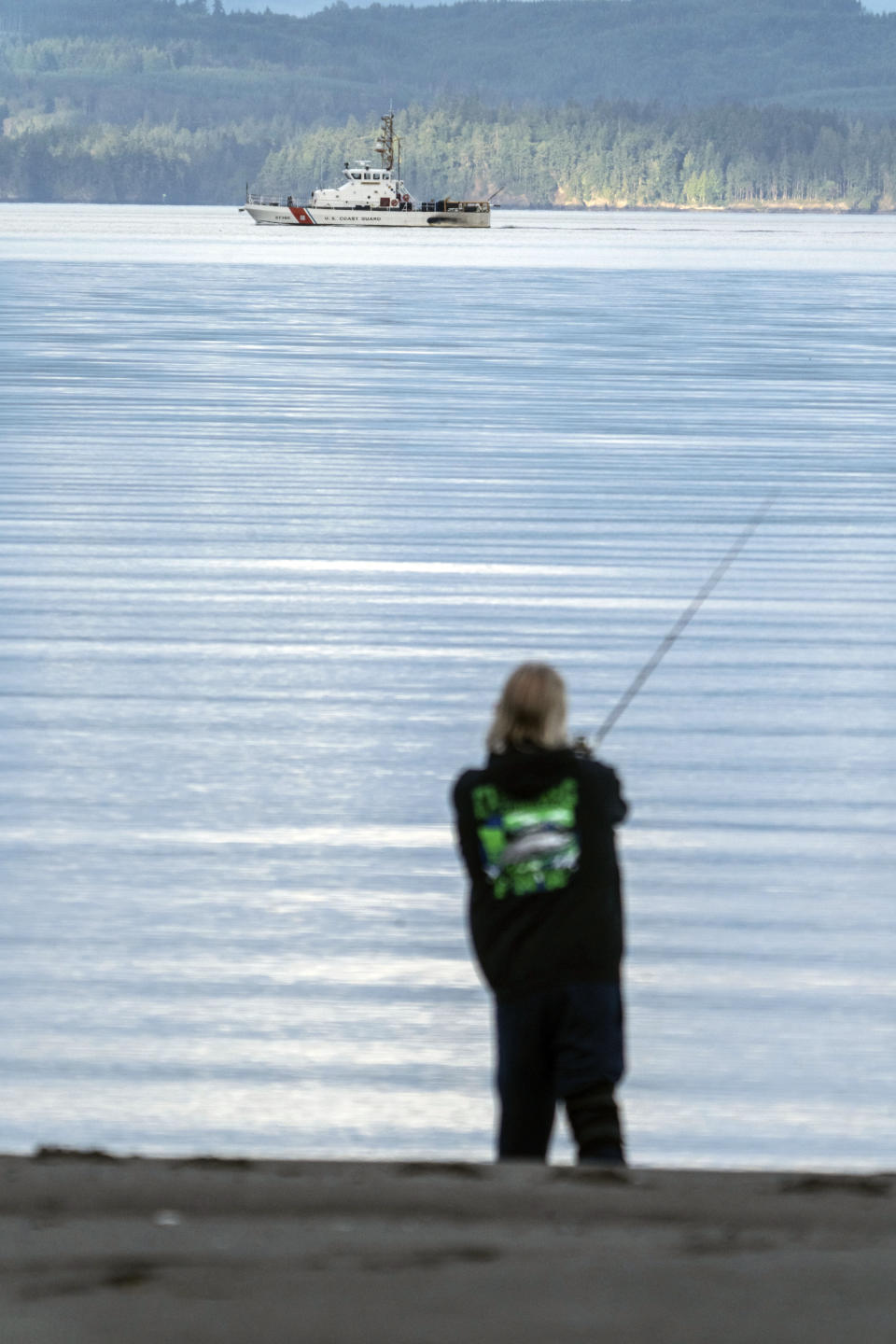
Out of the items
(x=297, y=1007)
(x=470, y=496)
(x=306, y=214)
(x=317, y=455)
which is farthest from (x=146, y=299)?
(x=306, y=214)

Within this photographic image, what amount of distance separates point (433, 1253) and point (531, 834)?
705 mm

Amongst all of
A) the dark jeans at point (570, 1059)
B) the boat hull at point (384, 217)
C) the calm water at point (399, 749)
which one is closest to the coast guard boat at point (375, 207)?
the boat hull at point (384, 217)

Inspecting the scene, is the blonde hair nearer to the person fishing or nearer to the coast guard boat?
the person fishing

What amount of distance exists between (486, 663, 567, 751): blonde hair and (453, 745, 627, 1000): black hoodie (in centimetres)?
3

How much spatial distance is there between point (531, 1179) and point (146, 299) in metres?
39.4

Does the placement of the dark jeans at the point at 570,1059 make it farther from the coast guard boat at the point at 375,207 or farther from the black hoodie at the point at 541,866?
the coast guard boat at the point at 375,207

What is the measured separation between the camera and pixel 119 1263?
10.7ft

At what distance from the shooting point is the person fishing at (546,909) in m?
3.66

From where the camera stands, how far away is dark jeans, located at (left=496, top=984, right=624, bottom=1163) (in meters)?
3.75

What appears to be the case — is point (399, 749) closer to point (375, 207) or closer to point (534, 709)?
point (534, 709)

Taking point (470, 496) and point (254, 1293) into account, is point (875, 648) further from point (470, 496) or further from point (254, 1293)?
point (254, 1293)

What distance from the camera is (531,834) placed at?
3.68 meters

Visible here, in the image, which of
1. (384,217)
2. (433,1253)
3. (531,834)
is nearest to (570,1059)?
(531,834)

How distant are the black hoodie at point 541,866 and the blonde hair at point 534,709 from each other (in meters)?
0.03
